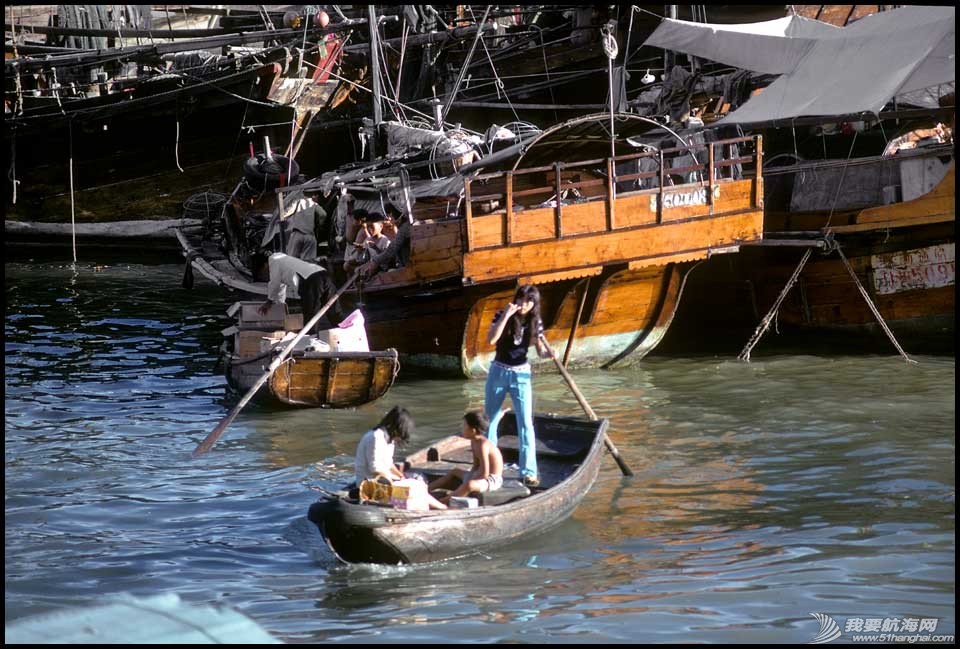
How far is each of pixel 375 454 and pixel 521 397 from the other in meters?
1.69

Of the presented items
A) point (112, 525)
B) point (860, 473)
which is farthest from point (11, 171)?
point (860, 473)

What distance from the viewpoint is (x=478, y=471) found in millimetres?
9039

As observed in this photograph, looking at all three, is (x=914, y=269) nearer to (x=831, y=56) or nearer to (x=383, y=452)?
(x=831, y=56)

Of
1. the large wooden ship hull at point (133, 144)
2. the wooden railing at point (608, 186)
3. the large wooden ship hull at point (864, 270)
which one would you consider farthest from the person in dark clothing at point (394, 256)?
the large wooden ship hull at point (133, 144)

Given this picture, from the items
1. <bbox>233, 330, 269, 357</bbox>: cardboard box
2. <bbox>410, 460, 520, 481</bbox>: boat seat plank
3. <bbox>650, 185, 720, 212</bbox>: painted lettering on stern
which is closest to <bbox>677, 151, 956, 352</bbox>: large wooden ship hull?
<bbox>650, 185, 720, 212</bbox>: painted lettering on stern

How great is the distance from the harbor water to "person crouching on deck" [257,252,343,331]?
1.21 meters

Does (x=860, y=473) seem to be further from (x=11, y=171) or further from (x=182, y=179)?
(x=11, y=171)

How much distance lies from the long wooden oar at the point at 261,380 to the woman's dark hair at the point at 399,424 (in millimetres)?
3345

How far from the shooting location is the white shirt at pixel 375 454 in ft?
27.2

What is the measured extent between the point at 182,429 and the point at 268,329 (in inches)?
71.9

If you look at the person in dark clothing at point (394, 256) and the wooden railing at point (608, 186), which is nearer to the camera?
the wooden railing at point (608, 186)

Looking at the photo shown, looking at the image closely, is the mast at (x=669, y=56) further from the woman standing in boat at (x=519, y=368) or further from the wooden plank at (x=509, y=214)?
the woman standing in boat at (x=519, y=368)

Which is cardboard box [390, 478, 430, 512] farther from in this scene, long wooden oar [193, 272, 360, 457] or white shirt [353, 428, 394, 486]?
long wooden oar [193, 272, 360, 457]

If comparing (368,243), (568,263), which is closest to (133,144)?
(368,243)
